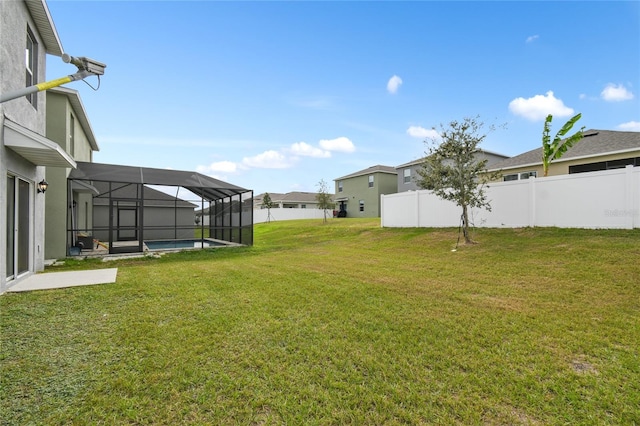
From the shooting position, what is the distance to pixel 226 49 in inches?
519

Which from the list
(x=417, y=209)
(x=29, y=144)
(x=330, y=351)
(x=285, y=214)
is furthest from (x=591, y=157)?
(x=285, y=214)

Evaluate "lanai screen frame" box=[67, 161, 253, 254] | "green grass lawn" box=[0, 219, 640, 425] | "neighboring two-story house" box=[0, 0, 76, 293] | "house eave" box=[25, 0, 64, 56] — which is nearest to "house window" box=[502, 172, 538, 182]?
"green grass lawn" box=[0, 219, 640, 425]

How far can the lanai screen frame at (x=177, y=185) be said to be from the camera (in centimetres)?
1154

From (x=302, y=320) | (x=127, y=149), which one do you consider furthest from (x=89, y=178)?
(x=302, y=320)

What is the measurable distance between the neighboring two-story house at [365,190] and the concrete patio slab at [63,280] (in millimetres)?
27193

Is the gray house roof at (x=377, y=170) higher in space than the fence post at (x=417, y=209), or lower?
higher

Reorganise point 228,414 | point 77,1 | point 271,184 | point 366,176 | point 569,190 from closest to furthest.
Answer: point 228,414 < point 77,1 < point 569,190 < point 366,176 < point 271,184

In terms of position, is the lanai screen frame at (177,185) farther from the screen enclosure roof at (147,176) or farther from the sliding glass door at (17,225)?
the sliding glass door at (17,225)

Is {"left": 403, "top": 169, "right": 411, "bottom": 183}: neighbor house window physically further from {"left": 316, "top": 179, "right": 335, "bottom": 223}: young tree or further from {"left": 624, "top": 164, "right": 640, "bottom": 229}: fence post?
{"left": 624, "top": 164, "right": 640, "bottom": 229}: fence post

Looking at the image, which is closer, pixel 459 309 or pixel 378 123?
pixel 459 309

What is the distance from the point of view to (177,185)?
1299 cm

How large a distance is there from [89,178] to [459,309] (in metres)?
12.5

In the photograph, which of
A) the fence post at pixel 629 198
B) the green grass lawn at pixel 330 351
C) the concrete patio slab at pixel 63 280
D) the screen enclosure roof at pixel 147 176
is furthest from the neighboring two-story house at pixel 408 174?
the concrete patio slab at pixel 63 280

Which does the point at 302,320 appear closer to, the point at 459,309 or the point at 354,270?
the point at 459,309
